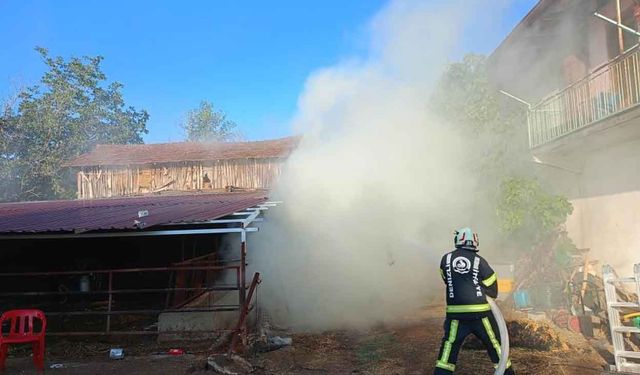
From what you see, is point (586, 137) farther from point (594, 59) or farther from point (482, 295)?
point (482, 295)

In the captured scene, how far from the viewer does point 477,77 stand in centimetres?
1092

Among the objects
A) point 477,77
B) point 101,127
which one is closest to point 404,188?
point 477,77

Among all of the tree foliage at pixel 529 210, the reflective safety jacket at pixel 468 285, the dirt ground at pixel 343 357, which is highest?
the tree foliage at pixel 529 210

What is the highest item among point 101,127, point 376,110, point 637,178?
point 101,127

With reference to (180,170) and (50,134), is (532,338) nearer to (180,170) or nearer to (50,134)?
(180,170)

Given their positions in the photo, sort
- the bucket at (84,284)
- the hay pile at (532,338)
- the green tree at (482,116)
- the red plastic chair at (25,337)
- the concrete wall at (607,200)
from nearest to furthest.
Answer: the red plastic chair at (25,337) < the hay pile at (532,338) < the concrete wall at (607,200) < the green tree at (482,116) < the bucket at (84,284)

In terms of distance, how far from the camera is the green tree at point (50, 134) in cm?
2941

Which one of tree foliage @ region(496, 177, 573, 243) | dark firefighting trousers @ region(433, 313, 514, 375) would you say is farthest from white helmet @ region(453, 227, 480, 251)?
tree foliage @ region(496, 177, 573, 243)

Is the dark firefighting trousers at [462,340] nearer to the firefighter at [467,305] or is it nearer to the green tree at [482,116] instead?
the firefighter at [467,305]

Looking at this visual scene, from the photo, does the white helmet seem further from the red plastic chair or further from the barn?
the barn

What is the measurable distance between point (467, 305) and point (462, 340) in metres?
0.36

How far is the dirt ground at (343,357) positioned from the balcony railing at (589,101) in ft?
14.0

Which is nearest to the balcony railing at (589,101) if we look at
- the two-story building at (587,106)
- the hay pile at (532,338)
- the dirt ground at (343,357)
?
the two-story building at (587,106)

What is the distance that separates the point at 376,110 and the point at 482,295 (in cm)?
638
